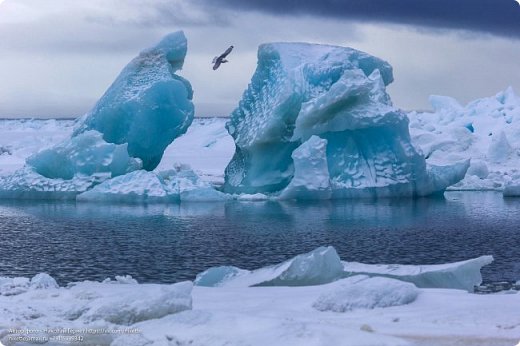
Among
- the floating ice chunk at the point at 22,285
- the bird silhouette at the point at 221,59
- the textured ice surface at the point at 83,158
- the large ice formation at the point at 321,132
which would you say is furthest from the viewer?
the large ice formation at the point at 321,132

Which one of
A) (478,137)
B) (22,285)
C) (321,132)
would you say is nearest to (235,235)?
(22,285)

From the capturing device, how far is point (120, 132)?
2567cm

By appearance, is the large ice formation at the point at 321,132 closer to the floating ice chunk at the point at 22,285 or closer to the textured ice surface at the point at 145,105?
the textured ice surface at the point at 145,105

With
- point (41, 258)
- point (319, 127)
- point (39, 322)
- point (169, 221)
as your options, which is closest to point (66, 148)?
point (169, 221)

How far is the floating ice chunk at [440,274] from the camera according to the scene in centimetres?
917

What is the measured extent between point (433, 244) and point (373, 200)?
993 centimetres

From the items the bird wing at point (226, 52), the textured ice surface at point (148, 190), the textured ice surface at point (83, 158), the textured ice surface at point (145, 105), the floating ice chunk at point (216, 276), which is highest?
the bird wing at point (226, 52)

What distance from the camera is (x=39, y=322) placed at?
280 inches

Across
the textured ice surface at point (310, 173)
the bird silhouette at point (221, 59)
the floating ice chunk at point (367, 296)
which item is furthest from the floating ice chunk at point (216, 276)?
the textured ice surface at point (310, 173)

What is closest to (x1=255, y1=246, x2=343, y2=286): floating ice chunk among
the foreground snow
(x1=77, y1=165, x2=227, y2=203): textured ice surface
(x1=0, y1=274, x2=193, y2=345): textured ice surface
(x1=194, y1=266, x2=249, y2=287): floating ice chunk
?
the foreground snow

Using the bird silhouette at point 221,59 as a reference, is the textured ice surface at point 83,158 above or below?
below

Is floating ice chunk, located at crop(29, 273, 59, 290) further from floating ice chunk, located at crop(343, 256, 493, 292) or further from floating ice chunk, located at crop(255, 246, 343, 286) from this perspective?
floating ice chunk, located at crop(343, 256, 493, 292)

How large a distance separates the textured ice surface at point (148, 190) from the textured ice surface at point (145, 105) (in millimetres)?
1721

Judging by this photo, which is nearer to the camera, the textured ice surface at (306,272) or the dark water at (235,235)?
the textured ice surface at (306,272)
